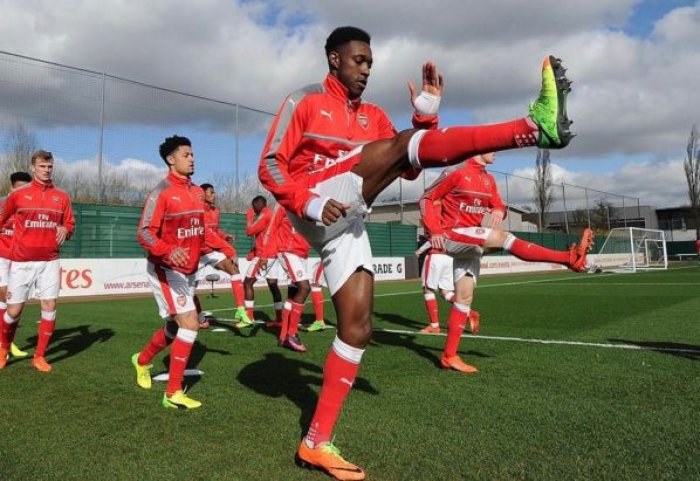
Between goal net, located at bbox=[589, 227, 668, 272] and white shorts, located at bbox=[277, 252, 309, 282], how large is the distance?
3354cm

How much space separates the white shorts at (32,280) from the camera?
6188mm

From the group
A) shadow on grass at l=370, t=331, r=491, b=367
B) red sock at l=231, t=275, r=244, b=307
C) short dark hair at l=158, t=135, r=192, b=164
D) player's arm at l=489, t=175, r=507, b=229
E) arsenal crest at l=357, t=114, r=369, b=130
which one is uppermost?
short dark hair at l=158, t=135, r=192, b=164

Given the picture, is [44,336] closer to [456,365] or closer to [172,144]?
[172,144]

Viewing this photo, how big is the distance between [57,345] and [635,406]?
7.19 meters

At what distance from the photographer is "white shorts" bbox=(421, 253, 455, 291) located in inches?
371

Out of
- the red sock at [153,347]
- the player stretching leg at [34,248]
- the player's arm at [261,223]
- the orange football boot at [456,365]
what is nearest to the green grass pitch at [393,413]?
the orange football boot at [456,365]

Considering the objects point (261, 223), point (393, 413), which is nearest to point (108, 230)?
point (261, 223)

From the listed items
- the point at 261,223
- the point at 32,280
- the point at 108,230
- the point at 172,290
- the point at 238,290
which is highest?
the point at 108,230

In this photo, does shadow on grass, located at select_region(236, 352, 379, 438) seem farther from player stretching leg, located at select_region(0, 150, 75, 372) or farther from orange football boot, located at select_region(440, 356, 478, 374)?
player stretching leg, located at select_region(0, 150, 75, 372)

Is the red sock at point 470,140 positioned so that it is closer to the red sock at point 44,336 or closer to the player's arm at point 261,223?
the red sock at point 44,336

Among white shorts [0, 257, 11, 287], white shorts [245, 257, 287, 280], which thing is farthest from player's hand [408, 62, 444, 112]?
white shorts [0, 257, 11, 287]

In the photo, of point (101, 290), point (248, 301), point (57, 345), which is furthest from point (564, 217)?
point (57, 345)

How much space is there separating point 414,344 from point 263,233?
3863 mm

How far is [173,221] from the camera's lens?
16.1 feet
